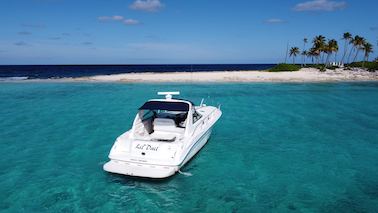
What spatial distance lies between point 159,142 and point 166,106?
2.26 m

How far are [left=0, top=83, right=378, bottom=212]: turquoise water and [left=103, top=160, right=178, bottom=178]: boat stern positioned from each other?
0.53 meters

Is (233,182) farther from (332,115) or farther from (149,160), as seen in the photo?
(332,115)

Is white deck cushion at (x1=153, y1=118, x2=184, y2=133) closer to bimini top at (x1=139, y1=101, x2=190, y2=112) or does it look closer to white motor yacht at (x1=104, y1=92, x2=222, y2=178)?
white motor yacht at (x1=104, y1=92, x2=222, y2=178)

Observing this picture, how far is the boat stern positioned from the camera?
415 inches

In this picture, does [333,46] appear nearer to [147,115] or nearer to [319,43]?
[319,43]

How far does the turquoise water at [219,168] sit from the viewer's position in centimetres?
972

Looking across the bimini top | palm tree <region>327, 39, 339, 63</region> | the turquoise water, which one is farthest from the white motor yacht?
palm tree <region>327, 39, 339, 63</region>

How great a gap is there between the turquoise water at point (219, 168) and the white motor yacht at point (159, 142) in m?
0.66

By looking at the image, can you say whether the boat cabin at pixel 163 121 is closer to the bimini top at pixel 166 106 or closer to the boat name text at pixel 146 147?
the bimini top at pixel 166 106

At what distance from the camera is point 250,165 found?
12945 millimetres

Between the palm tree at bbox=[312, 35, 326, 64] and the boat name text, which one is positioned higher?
the palm tree at bbox=[312, 35, 326, 64]

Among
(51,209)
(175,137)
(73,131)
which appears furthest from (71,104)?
(51,209)

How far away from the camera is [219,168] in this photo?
1257cm

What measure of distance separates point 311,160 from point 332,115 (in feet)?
40.6
